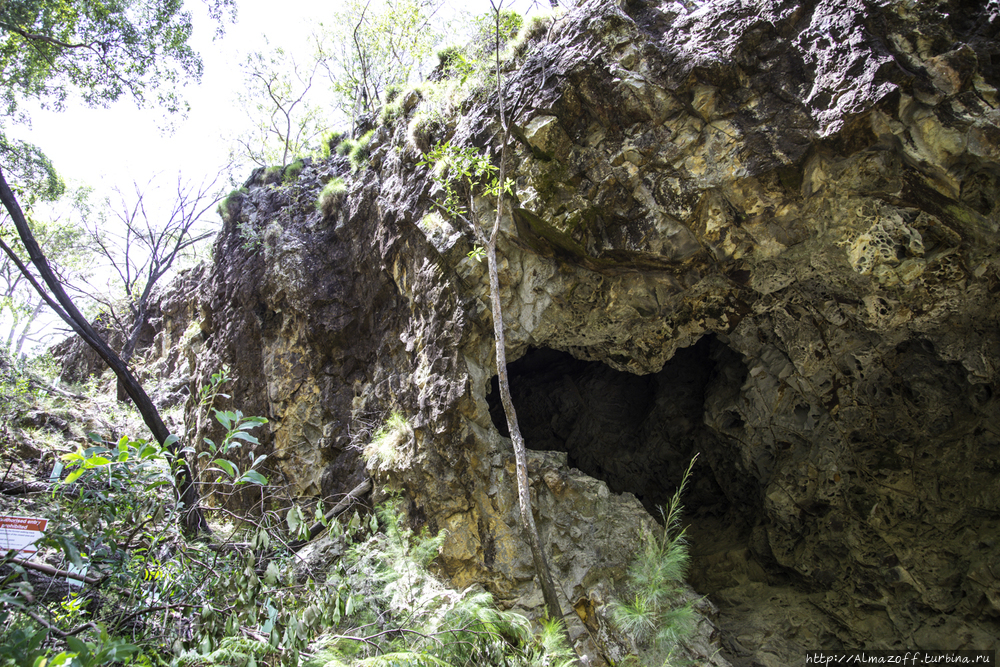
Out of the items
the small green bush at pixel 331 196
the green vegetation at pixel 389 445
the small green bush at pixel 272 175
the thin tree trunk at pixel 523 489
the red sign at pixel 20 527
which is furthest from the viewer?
the small green bush at pixel 272 175

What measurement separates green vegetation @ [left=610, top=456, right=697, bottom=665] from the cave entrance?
3.95 meters

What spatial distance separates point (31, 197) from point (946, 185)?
12887 millimetres

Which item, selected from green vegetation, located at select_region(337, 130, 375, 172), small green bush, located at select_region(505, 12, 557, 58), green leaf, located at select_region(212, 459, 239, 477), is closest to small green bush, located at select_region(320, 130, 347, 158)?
green vegetation, located at select_region(337, 130, 375, 172)

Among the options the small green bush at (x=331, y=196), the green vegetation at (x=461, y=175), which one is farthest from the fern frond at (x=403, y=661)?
the small green bush at (x=331, y=196)

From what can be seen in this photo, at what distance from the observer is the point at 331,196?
9.47 meters

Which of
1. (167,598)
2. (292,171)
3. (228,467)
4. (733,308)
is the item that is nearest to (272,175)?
(292,171)

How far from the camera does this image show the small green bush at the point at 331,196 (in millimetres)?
9422

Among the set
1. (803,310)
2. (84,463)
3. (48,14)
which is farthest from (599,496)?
(48,14)

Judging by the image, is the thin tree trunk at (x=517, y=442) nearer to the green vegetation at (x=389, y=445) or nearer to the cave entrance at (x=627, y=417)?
the green vegetation at (x=389, y=445)

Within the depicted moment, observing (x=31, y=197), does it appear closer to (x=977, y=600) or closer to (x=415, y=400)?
(x=415, y=400)

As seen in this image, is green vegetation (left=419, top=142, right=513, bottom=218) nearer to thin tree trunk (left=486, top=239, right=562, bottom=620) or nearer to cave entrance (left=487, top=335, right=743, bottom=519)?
thin tree trunk (left=486, top=239, right=562, bottom=620)

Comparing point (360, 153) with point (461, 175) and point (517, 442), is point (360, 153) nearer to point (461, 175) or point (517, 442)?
point (461, 175)

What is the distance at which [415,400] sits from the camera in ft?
23.2

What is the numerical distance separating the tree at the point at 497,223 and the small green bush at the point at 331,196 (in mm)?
2566
